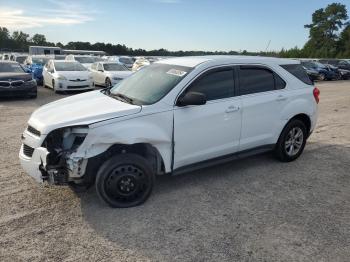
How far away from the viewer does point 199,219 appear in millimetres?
4082

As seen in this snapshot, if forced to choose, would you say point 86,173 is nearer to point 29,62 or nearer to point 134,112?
point 134,112

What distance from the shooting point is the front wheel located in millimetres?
4168

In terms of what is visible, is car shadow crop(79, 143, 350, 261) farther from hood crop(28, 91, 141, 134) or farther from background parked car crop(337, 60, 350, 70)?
background parked car crop(337, 60, 350, 70)

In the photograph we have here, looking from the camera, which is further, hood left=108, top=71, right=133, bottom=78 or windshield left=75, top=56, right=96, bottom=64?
windshield left=75, top=56, right=96, bottom=64

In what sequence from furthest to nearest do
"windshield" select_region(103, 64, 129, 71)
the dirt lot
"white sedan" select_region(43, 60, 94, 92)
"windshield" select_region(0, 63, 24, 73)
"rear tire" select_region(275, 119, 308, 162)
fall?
"windshield" select_region(103, 64, 129, 71) → "white sedan" select_region(43, 60, 94, 92) → "windshield" select_region(0, 63, 24, 73) → "rear tire" select_region(275, 119, 308, 162) → the dirt lot

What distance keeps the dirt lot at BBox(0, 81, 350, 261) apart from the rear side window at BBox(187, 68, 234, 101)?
125cm

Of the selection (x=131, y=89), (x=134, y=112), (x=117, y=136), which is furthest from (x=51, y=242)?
(x=131, y=89)

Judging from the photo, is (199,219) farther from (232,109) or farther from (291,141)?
(291,141)

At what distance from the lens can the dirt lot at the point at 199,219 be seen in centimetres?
347

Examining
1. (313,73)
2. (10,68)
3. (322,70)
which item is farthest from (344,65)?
(10,68)

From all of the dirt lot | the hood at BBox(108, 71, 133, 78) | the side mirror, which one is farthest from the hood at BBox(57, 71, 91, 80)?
the side mirror

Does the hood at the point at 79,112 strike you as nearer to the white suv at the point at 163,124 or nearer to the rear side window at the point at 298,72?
the white suv at the point at 163,124

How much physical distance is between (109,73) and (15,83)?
16.6 feet

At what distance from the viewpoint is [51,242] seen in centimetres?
361
